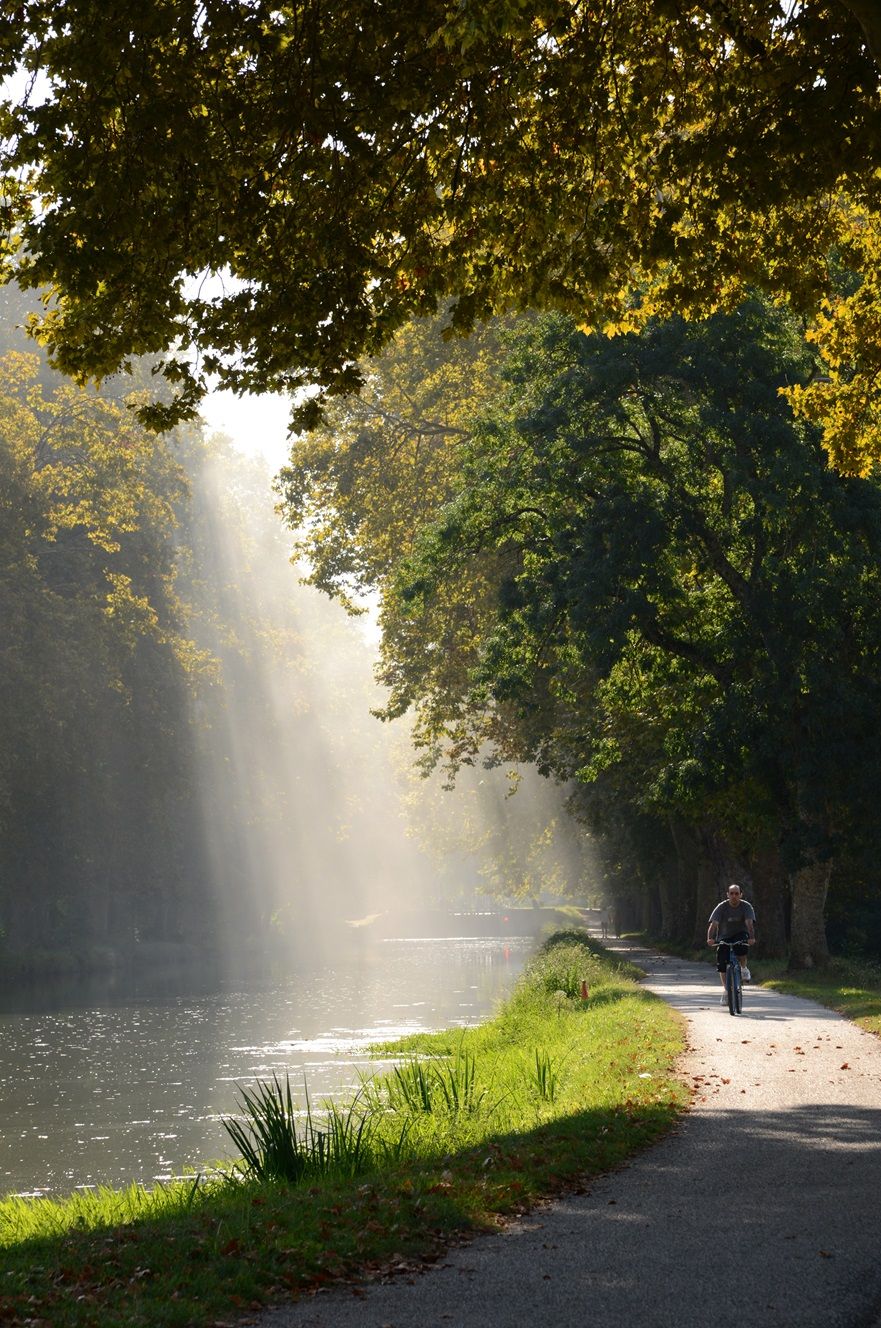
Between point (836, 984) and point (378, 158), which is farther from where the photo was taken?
point (836, 984)

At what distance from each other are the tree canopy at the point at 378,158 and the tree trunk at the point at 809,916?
1635 cm

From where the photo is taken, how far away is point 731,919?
66.8ft

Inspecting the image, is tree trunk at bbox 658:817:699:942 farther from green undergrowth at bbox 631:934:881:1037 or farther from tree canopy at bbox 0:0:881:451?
tree canopy at bbox 0:0:881:451

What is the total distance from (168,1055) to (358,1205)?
18773mm

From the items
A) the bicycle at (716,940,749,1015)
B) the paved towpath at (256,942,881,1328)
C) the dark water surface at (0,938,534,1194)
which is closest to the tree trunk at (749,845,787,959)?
the dark water surface at (0,938,534,1194)

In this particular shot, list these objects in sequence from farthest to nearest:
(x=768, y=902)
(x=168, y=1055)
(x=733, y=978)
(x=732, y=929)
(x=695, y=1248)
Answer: (x=768, y=902) < (x=168, y=1055) < (x=733, y=978) < (x=732, y=929) < (x=695, y=1248)

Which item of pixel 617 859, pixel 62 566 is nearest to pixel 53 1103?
pixel 62 566

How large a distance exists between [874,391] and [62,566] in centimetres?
3613

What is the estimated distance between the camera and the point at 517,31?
400 inches

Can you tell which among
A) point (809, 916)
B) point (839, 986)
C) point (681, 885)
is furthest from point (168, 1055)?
point (681, 885)

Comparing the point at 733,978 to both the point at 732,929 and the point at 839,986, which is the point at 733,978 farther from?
the point at 839,986

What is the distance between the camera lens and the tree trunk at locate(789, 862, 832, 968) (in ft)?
92.7

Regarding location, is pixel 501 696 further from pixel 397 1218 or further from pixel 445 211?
pixel 397 1218

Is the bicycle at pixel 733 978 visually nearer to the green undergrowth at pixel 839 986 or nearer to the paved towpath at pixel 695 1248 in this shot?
the green undergrowth at pixel 839 986
